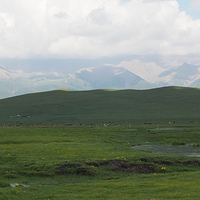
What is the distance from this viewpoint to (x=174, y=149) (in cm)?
6056

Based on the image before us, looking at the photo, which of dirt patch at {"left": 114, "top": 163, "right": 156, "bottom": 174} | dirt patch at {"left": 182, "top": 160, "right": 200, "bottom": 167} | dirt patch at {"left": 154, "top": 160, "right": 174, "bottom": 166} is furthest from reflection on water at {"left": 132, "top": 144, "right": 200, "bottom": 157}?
dirt patch at {"left": 114, "top": 163, "right": 156, "bottom": 174}

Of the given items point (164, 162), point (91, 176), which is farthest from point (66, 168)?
point (164, 162)

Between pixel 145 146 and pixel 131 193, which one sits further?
pixel 145 146

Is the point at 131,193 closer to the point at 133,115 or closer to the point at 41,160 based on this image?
the point at 41,160

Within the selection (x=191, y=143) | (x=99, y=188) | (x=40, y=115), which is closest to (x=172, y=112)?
(x=40, y=115)

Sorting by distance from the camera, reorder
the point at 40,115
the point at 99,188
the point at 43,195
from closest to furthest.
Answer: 1. the point at 43,195
2. the point at 99,188
3. the point at 40,115

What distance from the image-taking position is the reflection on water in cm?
5588

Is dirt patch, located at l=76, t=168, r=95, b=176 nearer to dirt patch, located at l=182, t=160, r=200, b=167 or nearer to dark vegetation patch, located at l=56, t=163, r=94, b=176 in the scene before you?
dark vegetation patch, located at l=56, t=163, r=94, b=176

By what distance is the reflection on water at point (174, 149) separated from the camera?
55875mm

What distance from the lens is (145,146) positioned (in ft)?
215

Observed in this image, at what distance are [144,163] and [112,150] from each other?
45.1 ft

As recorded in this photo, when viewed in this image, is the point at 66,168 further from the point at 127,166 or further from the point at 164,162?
the point at 164,162

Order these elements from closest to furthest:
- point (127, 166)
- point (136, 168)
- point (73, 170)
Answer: point (73, 170) → point (136, 168) → point (127, 166)

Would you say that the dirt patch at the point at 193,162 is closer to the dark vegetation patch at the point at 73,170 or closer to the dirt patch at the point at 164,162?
the dirt patch at the point at 164,162
